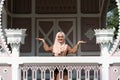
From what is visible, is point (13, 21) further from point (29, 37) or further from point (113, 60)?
point (113, 60)

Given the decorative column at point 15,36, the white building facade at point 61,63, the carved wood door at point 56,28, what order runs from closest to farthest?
the decorative column at point 15,36
the white building facade at point 61,63
the carved wood door at point 56,28

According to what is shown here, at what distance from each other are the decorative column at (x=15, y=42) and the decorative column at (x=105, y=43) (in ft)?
6.06

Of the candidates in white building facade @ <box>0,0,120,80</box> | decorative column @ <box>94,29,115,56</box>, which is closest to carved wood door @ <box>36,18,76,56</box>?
white building facade @ <box>0,0,120,80</box>

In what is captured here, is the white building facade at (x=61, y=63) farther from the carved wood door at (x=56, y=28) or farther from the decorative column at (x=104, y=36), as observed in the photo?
the carved wood door at (x=56, y=28)

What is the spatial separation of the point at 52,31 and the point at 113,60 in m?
6.06

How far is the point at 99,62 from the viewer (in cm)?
Answer: 1278

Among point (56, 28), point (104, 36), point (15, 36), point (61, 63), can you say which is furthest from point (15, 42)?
point (56, 28)

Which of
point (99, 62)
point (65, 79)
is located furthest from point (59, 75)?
point (99, 62)

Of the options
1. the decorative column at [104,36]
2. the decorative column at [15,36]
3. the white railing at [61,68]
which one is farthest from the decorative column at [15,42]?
the decorative column at [104,36]

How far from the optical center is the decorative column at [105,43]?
41.2ft

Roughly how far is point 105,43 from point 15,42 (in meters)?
2.19

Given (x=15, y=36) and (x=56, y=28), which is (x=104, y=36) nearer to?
(x=15, y=36)

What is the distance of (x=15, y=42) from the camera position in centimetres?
1266

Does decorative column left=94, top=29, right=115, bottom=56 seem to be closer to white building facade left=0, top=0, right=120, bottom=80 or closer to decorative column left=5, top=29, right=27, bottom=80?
white building facade left=0, top=0, right=120, bottom=80
